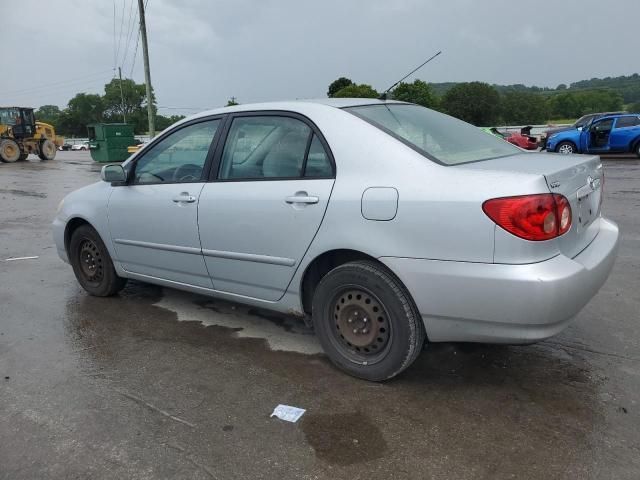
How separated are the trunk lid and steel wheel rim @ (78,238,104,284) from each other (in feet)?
11.1

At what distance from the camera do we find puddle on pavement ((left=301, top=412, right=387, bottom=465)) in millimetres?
2490

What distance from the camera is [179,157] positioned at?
4.14 metres

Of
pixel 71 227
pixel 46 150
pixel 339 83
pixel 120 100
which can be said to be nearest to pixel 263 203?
pixel 71 227

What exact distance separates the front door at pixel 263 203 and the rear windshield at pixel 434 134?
0.43m

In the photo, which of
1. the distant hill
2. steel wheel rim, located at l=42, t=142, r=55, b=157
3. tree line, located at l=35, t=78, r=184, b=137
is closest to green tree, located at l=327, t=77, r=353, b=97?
the distant hill

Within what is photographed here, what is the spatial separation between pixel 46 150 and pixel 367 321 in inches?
1342

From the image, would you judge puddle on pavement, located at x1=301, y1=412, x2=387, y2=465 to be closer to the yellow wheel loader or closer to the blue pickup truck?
the blue pickup truck

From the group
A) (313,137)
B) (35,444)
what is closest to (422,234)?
(313,137)

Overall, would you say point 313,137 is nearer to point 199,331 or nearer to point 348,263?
point 348,263

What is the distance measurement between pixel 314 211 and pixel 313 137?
497 millimetres

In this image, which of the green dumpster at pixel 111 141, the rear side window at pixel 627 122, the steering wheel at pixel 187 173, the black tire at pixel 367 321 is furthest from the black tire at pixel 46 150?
the black tire at pixel 367 321

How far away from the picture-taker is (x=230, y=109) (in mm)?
3906

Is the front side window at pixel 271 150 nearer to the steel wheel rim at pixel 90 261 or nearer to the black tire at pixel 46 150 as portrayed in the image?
the steel wheel rim at pixel 90 261

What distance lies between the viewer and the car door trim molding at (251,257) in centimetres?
335
